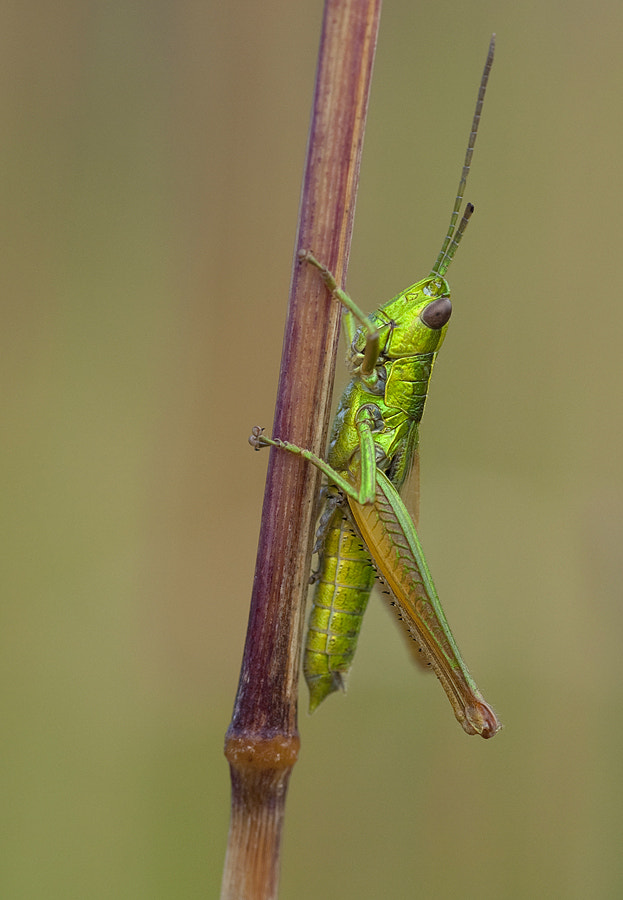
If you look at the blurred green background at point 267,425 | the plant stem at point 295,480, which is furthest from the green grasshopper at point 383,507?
the blurred green background at point 267,425

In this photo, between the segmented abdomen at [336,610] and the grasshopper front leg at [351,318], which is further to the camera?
the segmented abdomen at [336,610]

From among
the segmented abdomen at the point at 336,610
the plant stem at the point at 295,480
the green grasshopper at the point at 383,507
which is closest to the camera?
the plant stem at the point at 295,480

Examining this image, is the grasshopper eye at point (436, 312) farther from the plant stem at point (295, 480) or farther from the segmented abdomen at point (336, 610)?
the plant stem at point (295, 480)

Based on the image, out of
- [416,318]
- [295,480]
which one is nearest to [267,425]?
[416,318]

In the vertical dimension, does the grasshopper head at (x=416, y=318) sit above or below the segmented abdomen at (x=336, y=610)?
above

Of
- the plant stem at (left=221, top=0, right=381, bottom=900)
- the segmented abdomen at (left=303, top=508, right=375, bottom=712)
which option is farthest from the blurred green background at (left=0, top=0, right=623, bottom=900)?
the plant stem at (left=221, top=0, right=381, bottom=900)

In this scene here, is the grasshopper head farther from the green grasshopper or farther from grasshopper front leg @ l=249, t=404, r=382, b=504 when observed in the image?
grasshopper front leg @ l=249, t=404, r=382, b=504
